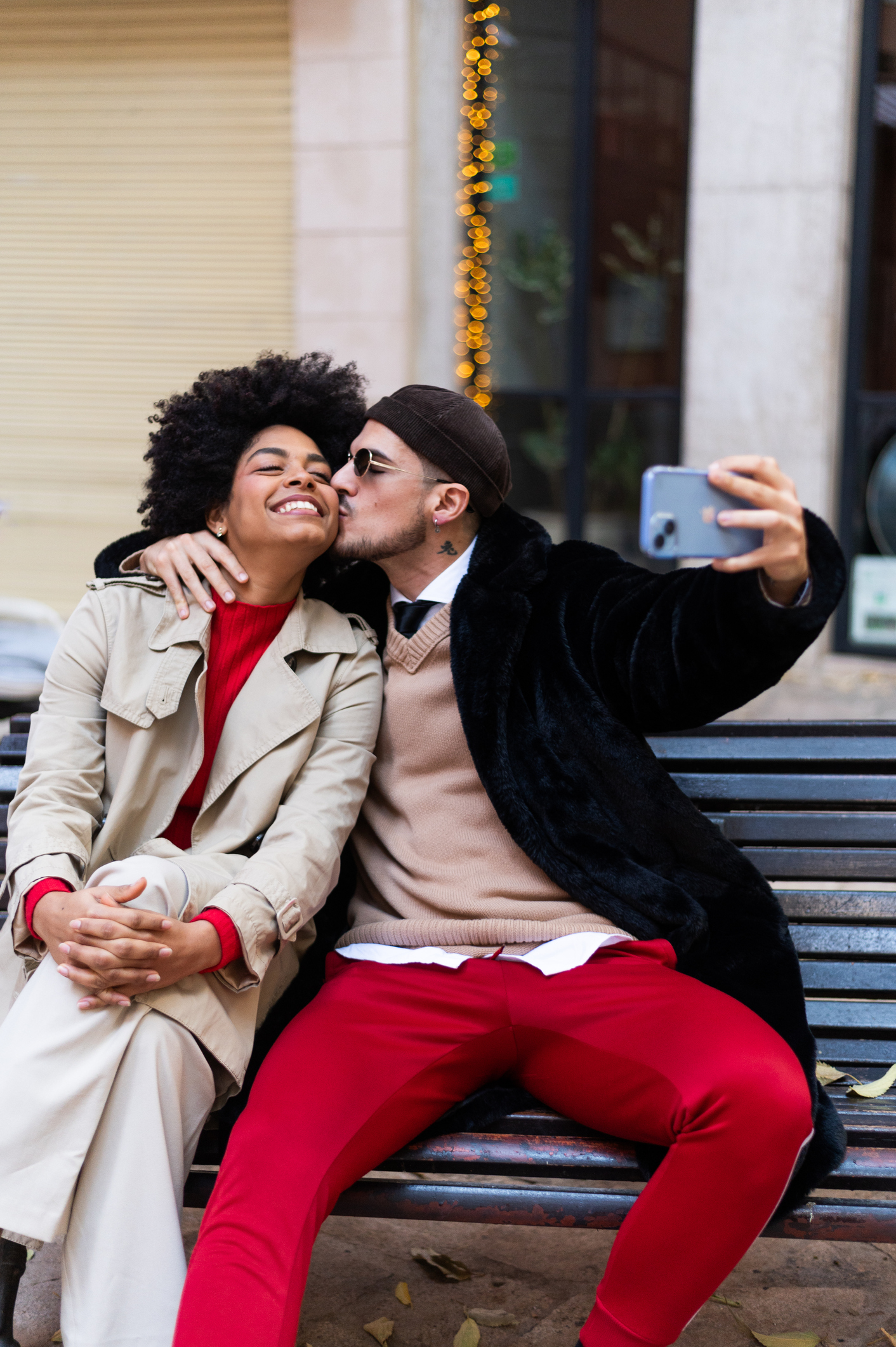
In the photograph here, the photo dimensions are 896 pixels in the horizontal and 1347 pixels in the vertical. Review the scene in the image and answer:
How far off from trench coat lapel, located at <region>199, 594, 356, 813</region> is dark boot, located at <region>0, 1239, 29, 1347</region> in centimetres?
86

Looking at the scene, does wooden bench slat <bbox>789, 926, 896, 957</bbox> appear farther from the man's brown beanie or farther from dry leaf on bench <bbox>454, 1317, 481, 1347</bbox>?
the man's brown beanie

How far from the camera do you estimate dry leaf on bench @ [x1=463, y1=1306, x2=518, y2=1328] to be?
2594mm

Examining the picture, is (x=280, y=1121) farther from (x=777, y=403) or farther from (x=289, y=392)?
(x=777, y=403)

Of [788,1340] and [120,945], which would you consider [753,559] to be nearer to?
[120,945]

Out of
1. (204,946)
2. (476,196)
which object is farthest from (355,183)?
(204,946)

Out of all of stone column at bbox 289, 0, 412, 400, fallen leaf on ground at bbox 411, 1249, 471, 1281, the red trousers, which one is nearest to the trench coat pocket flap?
the red trousers

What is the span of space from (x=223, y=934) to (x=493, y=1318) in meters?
1.06

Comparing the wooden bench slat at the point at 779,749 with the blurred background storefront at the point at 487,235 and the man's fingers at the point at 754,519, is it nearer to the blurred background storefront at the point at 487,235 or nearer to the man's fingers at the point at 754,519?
the man's fingers at the point at 754,519

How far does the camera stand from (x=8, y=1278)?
2340mm

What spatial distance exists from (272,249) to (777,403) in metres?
3.21

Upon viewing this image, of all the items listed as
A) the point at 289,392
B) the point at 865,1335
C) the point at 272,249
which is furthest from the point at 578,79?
the point at 865,1335

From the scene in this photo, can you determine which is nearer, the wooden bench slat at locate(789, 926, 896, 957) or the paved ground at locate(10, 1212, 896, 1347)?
the paved ground at locate(10, 1212, 896, 1347)

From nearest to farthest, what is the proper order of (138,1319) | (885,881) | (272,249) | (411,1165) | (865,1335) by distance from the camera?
(138,1319)
(411,1165)
(865,1335)
(885,881)
(272,249)

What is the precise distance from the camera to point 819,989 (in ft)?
8.94
